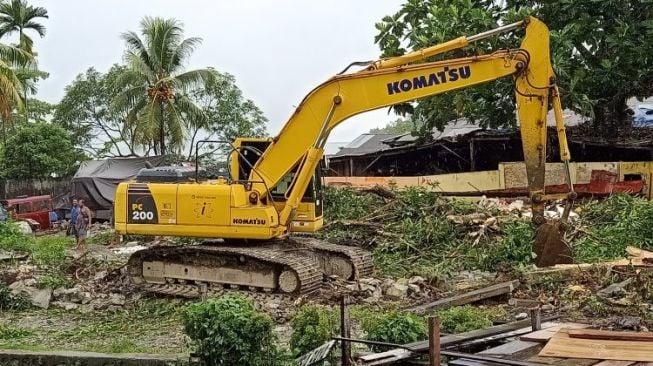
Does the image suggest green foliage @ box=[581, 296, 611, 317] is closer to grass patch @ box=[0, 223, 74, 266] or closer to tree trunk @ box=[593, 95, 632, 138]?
grass patch @ box=[0, 223, 74, 266]

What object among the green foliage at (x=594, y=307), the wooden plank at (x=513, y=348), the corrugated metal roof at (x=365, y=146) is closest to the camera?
the wooden plank at (x=513, y=348)

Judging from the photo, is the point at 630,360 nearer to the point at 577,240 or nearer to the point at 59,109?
the point at 577,240

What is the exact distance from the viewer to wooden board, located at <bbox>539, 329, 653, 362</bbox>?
219 inches

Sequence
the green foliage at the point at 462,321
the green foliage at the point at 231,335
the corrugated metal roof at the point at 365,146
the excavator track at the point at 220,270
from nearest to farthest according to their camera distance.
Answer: the green foliage at the point at 231,335
the green foliage at the point at 462,321
the excavator track at the point at 220,270
the corrugated metal roof at the point at 365,146

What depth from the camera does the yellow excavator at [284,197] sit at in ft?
37.2

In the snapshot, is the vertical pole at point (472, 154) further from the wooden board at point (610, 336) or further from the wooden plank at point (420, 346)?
the wooden board at point (610, 336)

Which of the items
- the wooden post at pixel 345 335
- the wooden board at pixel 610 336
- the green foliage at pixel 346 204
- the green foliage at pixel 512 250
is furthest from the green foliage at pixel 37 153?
the wooden board at pixel 610 336

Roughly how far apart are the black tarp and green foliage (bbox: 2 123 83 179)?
483cm

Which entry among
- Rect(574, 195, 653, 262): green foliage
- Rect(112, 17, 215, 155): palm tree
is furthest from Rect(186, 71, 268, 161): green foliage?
Rect(574, 195, 653, 262): green foliage

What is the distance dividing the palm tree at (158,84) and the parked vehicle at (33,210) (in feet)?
17.2

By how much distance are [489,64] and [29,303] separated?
8.03 metres

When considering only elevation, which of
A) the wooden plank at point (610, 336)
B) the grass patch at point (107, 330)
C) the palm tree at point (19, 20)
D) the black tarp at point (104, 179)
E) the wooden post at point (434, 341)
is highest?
the palm tree at point (19, 20)

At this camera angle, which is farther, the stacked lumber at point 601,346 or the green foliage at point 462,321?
the green foliage at point 462,321

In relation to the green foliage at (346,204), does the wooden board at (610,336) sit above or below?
below
